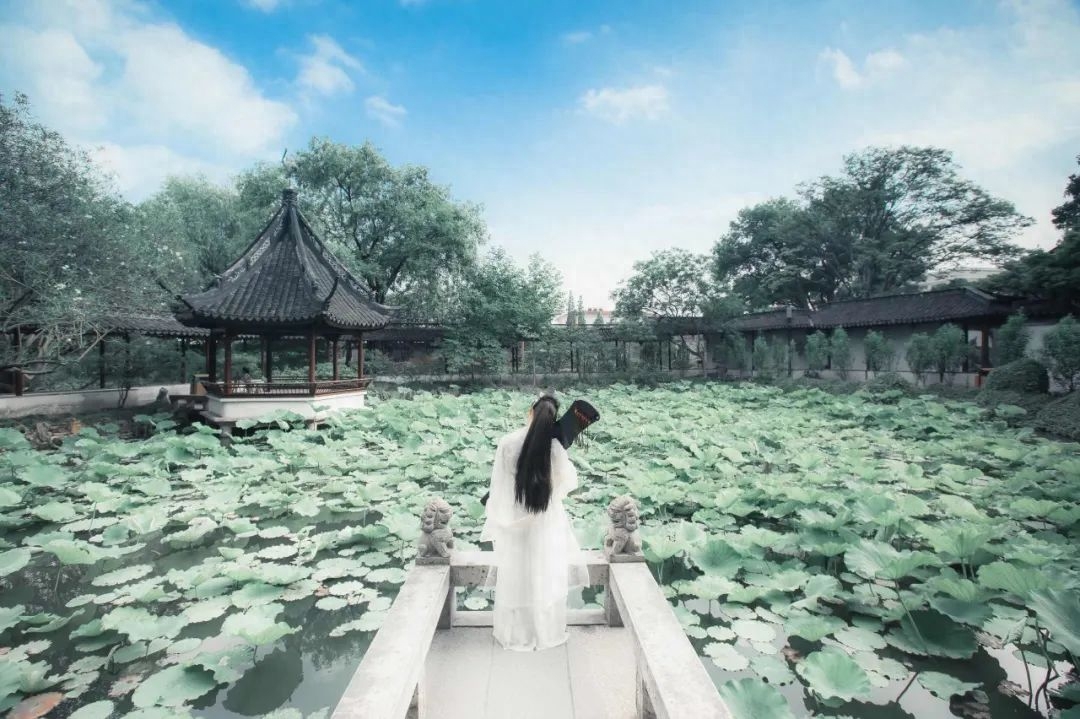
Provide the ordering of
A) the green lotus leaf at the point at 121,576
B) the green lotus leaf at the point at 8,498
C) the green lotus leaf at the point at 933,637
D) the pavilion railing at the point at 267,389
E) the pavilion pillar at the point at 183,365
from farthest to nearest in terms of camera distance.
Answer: the pavilion pillar at the point at 183,365 < the pavilion railing at the point at 267,389 < the green lotus leaf at the point at 8,498 < the green lotus leaf at the point at 121,576 < the green lotus leaf at the point at 933,637

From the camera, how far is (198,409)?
1150 cm

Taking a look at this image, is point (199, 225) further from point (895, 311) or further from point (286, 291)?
point (895, 311)

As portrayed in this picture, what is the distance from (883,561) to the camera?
3.33 metres

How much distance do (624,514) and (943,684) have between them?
1796mm

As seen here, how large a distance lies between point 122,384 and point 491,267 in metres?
11.4

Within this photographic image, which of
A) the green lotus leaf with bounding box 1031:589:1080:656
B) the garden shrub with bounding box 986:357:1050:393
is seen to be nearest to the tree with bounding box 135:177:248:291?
the green lotus leaf with bounding box 1031:589:1080:656

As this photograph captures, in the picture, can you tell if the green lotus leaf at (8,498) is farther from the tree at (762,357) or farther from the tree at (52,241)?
the tree at (762,357)

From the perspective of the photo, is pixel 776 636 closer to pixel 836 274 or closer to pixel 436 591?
pixel 436 591

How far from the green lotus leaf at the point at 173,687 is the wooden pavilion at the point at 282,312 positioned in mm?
7916

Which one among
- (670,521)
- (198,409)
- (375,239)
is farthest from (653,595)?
(375,239)

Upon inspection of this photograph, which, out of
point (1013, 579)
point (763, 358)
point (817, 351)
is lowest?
point (1013, 579)

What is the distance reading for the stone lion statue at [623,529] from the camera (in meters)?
3.16

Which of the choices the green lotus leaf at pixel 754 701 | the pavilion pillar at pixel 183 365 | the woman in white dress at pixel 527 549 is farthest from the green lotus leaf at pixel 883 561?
the pavilion pillar at pixel 183 365

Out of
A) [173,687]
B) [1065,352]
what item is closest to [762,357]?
[1065,352]
